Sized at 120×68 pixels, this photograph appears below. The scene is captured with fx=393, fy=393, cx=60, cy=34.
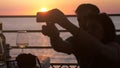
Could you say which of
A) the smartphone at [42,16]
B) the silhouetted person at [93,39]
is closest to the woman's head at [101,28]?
the silhouetted person at [93,39]

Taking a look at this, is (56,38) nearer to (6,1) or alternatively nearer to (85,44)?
(85,44)

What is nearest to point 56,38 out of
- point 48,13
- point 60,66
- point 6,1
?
point 48,13

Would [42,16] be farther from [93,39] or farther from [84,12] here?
[93,39]

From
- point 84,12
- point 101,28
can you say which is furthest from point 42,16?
point 101,28

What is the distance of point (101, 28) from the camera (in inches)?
76.0

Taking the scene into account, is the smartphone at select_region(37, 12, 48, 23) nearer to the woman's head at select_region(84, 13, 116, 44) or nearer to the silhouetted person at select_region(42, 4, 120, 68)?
the silhouetted person at select_region(42, 4, 120, 68)

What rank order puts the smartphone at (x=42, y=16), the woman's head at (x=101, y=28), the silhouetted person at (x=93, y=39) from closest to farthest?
the silhouetted person at (x=93, y=39) < the woman's head at (x=101, y=28) < the smartphone at (x=42, y=16)

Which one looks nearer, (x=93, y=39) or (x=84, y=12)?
(x=93, y=39)

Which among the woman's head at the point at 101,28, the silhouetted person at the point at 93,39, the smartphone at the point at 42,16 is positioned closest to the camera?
the silhouetted person at the point at 93,39

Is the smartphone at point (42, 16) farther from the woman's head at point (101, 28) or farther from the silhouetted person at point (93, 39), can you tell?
the woman's head at point (101, 28)

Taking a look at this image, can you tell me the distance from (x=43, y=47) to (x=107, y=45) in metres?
3.04

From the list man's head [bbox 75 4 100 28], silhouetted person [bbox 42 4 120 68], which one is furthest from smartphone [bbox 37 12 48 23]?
man's head [bbox 75 4 100 28]

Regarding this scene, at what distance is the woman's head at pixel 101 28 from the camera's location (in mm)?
1922

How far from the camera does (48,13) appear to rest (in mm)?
1972
